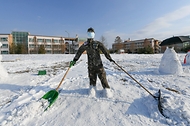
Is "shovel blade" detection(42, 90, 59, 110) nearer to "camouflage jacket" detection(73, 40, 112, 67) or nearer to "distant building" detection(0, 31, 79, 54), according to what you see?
"camouflage jacket" detection(73, 40, 112, 67)

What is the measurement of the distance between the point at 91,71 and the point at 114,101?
3.19ft

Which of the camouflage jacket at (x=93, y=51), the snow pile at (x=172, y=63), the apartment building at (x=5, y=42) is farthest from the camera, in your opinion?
the apartment building at (x=5, y=42)

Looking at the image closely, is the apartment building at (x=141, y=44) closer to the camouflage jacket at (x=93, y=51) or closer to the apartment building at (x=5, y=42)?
the apartment building at (x=5, y=42)

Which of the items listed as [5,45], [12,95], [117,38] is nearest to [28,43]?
[5,45]

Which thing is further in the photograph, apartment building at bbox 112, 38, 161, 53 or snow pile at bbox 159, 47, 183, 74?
apartment building at bbox 112, 38, 161, 53

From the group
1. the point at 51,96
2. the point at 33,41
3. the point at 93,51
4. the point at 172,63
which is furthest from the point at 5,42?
the point at 172,63

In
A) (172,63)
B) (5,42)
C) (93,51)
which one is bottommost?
(172,63)

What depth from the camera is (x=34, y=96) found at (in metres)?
3.27

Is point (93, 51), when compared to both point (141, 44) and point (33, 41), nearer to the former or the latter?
point (33, 41)

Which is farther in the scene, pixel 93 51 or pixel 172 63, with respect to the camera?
pixel 172 63

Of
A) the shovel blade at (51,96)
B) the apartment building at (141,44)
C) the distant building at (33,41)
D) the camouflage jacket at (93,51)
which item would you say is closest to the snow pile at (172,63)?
the camouflage jacket at (93,51)

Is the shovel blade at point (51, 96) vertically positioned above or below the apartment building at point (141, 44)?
below

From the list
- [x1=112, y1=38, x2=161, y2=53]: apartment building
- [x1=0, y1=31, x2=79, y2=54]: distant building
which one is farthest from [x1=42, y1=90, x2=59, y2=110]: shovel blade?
[x1=112, y1=38, x2=161, y2=53]: apartment building

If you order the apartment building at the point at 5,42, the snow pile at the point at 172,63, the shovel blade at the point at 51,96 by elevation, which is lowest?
the shovel blade at the point at 51,96
